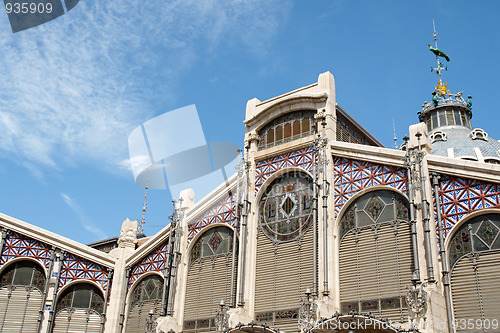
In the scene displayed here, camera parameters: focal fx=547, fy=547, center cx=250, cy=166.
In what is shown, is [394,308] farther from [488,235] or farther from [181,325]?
[181,325]

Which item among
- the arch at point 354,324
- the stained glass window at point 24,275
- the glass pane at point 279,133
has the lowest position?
the arch at point 354,324

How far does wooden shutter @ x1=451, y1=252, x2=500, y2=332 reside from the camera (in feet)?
69.9

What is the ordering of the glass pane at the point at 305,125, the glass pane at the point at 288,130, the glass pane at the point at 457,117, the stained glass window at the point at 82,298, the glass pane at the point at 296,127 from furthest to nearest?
the glass pane at the point at 457,117 → the stained glass window at the point at 82,298 → the glass pane at the point at 288,130 → the glass pane at the point at 296,127 → the glass pane at the point at 305,125

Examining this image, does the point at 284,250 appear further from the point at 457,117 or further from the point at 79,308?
the point at 457,117

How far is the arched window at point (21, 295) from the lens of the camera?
106 ft

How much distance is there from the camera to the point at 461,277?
22.4 m

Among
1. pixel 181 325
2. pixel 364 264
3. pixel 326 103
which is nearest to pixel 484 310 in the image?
pixel 364 264

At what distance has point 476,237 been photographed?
22.7 metres

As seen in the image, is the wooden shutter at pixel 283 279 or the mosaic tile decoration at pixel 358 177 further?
the wooden shutter at pixel 283 279

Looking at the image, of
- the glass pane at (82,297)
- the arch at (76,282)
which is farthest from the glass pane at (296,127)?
the glass pane at (82,297)

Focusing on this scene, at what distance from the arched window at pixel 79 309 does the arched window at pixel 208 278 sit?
646 centimetres

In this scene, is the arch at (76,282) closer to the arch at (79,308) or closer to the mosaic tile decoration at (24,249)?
the arch at (79,308)

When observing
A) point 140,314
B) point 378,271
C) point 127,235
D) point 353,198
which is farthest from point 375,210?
point 127,235

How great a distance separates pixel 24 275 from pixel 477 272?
25743 mm
